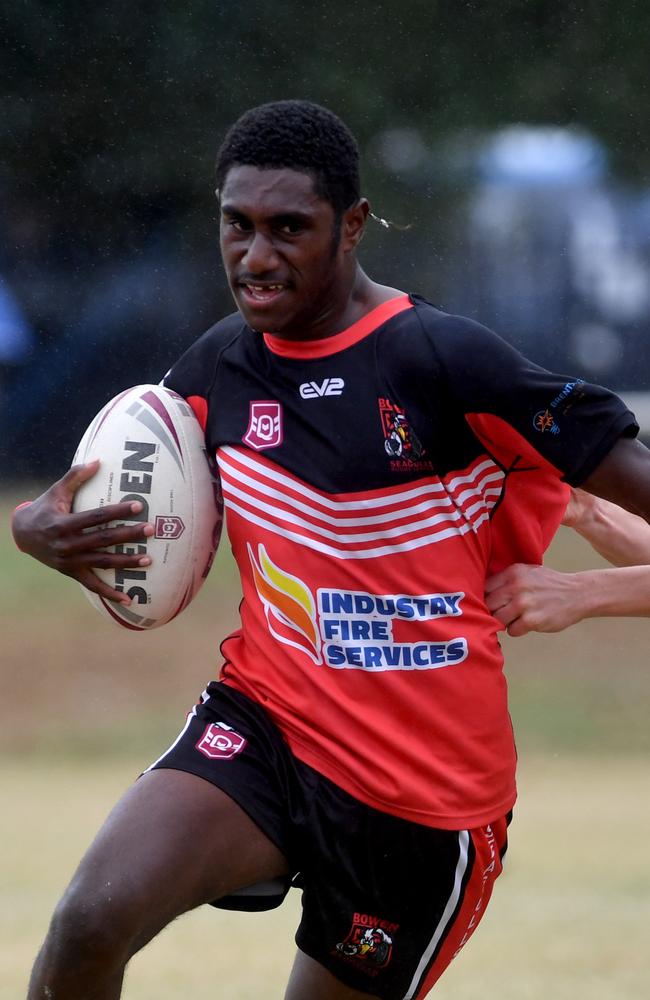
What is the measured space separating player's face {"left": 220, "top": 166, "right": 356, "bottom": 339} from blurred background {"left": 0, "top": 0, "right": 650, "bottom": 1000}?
4.01m

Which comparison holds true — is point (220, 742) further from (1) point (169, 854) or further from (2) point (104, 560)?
(2) point (104, 560)

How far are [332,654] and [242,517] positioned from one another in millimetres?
293

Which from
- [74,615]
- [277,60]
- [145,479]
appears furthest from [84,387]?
[145,479]

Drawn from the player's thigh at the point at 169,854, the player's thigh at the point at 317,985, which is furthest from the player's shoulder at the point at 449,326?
the player's thigh at the point at 317,985

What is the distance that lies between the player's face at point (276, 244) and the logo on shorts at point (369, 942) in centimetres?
105

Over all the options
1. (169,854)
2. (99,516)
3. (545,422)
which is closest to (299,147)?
(545,422)

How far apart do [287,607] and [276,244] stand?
2.05ft

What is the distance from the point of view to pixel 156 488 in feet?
8.88

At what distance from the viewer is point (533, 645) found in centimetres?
694

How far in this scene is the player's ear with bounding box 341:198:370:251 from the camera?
2.64m

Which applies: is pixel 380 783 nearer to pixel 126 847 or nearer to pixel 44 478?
pixel 126 847

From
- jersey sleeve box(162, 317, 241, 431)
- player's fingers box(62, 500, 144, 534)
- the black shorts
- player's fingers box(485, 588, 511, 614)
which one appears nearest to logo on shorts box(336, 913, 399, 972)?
the black shorts

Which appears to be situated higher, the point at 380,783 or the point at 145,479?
the point at 145,479

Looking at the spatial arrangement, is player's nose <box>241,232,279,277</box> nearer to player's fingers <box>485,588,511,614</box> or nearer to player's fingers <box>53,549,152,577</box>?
player's fingers <box>53,549,152,577</box>
